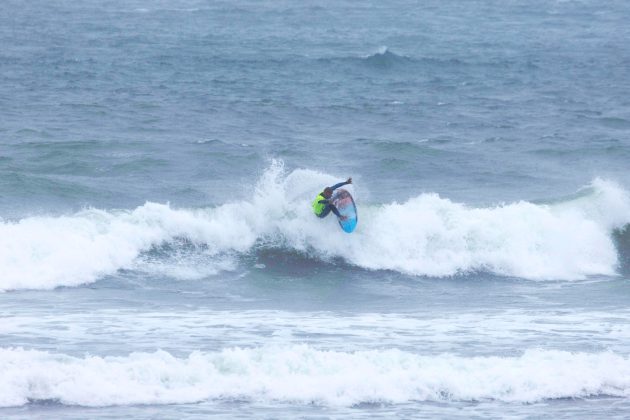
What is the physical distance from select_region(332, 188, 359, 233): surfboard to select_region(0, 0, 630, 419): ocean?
0.29 m

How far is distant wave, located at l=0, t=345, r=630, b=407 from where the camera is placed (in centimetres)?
1297

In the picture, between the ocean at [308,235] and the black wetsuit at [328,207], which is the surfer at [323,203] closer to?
the black wetsuit at [328,207]

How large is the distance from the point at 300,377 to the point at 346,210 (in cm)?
733

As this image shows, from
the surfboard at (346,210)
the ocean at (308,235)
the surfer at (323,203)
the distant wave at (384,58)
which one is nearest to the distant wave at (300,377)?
the ocean at (308,235)

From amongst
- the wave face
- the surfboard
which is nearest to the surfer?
the surfboard

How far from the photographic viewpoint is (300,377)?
1359cm

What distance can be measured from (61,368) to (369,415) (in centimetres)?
360

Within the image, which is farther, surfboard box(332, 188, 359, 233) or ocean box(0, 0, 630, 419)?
surfboard box(332, 188, 359, 233)

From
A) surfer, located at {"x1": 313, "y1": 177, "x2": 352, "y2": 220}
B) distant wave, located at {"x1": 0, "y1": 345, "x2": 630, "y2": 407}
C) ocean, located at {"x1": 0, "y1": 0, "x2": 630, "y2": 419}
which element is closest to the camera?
distant wave, located at {"x1": 0, "y1": 345, "x2": 630, "y2": 407}

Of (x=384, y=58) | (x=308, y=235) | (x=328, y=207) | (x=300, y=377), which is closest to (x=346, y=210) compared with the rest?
(x=328, y=207)

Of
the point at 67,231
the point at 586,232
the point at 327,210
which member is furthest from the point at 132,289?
the point at 586,232

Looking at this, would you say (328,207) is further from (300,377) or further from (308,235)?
(300,377)

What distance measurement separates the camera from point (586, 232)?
21719 millimetres

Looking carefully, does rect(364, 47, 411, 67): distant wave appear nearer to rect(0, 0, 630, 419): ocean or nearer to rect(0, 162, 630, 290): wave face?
rect(0, 0, 630, 419): ocean
